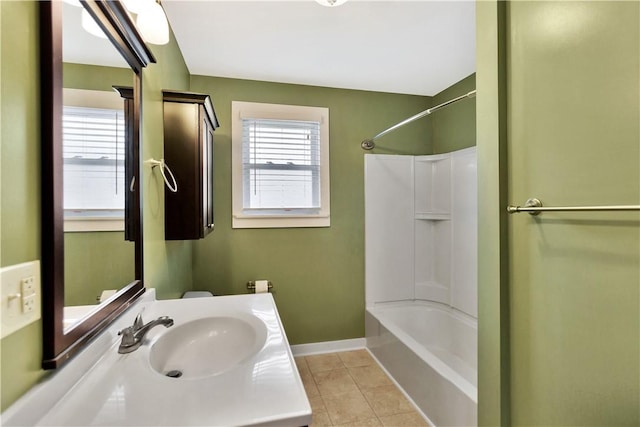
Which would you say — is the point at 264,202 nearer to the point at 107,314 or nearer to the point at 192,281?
the point at 192,281

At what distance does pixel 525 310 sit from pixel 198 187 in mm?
Result: 1657

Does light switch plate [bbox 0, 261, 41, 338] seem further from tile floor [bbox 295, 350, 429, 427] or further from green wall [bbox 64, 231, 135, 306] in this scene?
tile floor [bbox 295, 350, 429, 427]

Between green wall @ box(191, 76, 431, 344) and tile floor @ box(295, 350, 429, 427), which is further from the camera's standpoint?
green wall @ box(191, 76, 431, 344)

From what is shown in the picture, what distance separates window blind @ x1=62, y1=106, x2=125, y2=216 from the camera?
719 millimetres

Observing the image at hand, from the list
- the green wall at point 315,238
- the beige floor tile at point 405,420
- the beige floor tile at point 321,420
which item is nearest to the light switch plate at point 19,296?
the beige floor tile at point 321,420

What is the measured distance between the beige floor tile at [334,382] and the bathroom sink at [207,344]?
1225 mm

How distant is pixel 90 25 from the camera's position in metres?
0.82

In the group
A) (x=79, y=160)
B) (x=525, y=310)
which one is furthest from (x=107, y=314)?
(x=525, y=310)

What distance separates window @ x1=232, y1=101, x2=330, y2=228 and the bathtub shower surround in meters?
0.49

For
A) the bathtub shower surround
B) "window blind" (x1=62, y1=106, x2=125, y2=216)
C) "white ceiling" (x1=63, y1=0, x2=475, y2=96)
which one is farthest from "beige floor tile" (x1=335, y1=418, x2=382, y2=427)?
"white ceiling" (x1=63, y1=0, x2=475, y2=96)

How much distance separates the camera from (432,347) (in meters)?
2.56

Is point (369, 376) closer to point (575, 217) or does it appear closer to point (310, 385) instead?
point (310, 385)

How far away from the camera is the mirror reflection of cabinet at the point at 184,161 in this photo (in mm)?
Answer: 1548

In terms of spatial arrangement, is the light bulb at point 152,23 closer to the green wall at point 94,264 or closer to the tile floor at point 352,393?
the green wall at point 94,264
